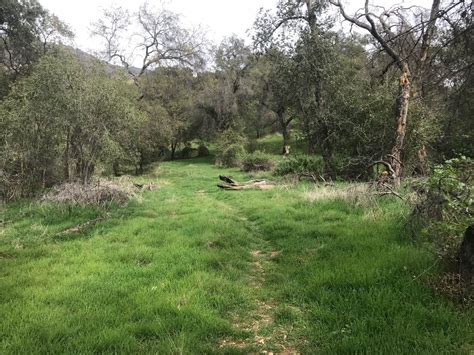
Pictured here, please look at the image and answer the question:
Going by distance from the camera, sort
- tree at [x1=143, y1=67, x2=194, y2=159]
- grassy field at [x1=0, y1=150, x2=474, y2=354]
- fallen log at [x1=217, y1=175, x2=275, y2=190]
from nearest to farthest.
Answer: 1. grassy field at [x1=0, y1=150, x2=474, y2=354]
2. fallen log at [x1=217, y1=175, x2=275, y2=190]
3. tree at [x1=143, y1=67, x2=194, y2=159]

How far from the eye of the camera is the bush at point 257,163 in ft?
76.6

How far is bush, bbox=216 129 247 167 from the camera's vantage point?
28641mm

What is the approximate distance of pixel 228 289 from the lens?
5.34 m

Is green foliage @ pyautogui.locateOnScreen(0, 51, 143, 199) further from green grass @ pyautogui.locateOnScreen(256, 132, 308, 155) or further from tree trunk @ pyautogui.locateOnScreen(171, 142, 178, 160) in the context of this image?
tree trunk @ pyautogui.locateOnScreen(171, 142, 178, 160)

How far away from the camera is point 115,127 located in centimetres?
1432

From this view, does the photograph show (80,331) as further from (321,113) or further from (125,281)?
(321,113)

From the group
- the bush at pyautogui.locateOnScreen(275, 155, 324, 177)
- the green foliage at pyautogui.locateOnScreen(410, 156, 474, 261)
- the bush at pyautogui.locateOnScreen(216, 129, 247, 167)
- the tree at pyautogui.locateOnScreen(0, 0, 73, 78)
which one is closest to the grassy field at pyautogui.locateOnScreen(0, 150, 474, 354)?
the green foliage at pyautogui.locateOnScreen(410, 156, 474, 261)

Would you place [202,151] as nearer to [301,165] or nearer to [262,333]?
[301,165]

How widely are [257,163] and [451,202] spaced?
63.9 feet

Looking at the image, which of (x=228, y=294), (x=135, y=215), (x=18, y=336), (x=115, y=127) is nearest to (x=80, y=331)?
Result: (x=18, y=336)

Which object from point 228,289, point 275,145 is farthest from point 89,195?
point 275,145

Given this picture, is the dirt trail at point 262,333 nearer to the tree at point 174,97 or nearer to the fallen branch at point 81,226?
the fallen branch at point 81,226

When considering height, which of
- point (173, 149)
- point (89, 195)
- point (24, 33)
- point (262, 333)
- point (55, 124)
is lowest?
point (262, 333)

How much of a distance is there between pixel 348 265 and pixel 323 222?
2.93 m
